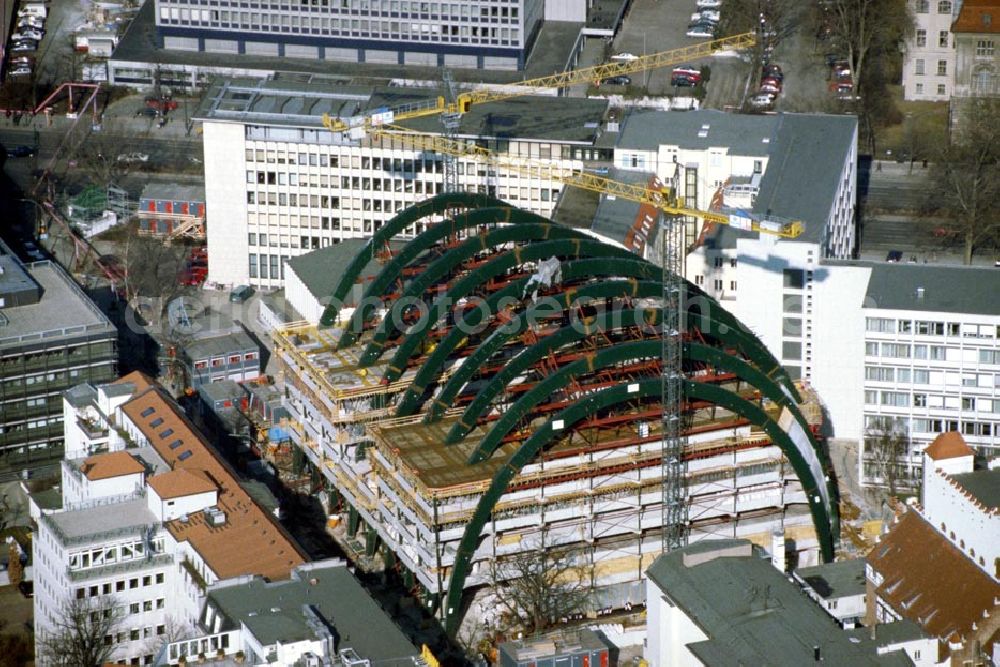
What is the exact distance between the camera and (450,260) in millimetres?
160750

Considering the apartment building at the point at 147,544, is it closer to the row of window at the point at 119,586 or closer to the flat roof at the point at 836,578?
the row of window at the point at 119,586

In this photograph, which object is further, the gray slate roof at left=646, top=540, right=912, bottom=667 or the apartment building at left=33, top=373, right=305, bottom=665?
the apartment building at left=33, top=373, right=305, bottom=665

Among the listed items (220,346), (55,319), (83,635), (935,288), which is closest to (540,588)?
(83,635)

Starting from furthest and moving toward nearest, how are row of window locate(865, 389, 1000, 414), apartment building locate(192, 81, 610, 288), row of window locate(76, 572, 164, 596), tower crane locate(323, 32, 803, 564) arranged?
apartment building locate(192, 81, 610, 288) < row of window locate(865, 389, 1000, 414) < tower crane locate(323, 32, 803, 564) < row of window locate(76, 572, 164, 596)

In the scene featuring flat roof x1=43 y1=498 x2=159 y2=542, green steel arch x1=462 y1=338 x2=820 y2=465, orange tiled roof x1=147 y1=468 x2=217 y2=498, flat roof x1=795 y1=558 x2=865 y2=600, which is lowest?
flat roof x1=795 y1=558 x2=865 y2=600

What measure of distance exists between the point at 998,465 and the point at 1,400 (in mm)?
71807

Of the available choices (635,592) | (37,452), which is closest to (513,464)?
(635,592)

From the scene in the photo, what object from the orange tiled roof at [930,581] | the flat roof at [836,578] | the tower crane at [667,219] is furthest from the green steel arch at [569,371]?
the orange tiled roof at [930,581]

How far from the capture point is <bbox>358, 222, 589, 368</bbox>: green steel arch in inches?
6329

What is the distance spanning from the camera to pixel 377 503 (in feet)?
511

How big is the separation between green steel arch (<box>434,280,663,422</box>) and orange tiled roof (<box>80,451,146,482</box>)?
2168 centimetres

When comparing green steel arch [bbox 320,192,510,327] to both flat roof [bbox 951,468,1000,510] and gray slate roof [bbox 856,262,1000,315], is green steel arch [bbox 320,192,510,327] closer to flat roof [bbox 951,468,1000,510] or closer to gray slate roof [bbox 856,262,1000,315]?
gray slate roof [bbox 856,262,1000,315]

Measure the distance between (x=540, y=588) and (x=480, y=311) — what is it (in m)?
21.1

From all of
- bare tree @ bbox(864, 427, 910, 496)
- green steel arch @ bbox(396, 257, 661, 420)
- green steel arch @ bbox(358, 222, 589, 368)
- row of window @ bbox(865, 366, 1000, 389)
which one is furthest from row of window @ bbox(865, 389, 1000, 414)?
green steel arch @ bbox(358, 222, 589, 368)
